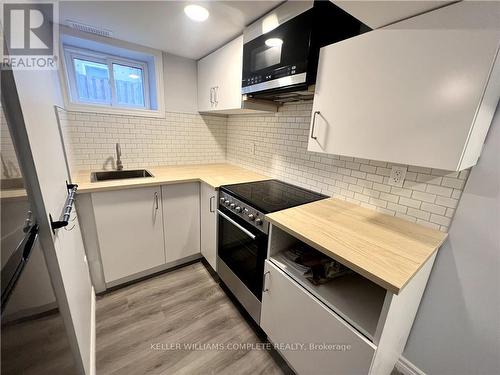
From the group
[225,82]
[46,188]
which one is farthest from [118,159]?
[46,188]

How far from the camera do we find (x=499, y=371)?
97 centimetres

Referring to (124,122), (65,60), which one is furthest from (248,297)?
(65,60)

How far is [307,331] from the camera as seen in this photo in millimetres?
1034

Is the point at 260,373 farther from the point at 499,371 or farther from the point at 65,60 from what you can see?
the point at 65,60

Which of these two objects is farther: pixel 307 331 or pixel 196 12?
pixel 196 12

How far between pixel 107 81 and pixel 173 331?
2.31 m

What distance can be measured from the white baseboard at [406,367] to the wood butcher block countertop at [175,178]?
161 cm

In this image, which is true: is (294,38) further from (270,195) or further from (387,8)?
(270,195)

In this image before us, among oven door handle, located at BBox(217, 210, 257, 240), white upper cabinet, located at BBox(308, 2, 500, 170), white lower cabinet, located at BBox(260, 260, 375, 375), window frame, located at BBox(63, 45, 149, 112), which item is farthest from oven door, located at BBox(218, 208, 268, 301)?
window frame, located at BBox(63, 45, 149, 112)

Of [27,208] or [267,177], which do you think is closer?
[27,208]

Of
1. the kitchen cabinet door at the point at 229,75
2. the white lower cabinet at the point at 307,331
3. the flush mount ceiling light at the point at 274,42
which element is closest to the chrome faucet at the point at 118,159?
the kitchen cabinet door at the point at 229,75

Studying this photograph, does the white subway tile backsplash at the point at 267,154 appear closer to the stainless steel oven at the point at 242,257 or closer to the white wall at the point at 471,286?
the white wall at the point at 471,286

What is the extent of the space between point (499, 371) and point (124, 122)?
10.1 feet

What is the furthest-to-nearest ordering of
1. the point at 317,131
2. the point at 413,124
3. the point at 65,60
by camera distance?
the point at 65,60 → the point at 317,131 → the point at 413,124
